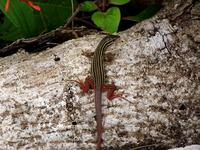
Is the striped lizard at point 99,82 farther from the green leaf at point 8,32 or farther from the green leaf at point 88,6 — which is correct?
the green leaf at point 8,32

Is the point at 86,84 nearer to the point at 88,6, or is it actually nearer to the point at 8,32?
the point at 88,6

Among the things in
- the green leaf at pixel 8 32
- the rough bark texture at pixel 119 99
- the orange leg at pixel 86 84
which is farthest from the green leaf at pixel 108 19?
the green leaf at pixel 8 32

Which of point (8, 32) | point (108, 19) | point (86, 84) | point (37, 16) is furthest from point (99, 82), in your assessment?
point (8, 32)

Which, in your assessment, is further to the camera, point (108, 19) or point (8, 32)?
point (8, 32)

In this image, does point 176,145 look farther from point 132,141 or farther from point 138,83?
point 138,83

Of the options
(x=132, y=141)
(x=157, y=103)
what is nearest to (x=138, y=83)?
(x=157, y=103)

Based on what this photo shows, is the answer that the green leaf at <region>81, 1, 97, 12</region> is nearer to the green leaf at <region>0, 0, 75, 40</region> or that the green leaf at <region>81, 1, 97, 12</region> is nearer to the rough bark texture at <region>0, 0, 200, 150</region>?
the green leaf at <region>0, 0, 75, 40</region>
